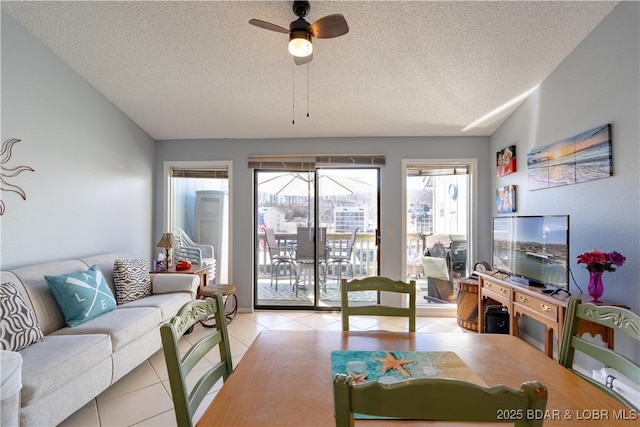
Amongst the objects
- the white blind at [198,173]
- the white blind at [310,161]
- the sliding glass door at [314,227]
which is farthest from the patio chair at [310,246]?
the white blind at [198,173]

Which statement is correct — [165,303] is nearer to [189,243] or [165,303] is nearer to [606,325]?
[189,243]

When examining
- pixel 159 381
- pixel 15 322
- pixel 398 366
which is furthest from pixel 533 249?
pixel 15 322

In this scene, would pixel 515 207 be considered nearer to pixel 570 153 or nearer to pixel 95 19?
pixel 570 153

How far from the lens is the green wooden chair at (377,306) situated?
1.68 m

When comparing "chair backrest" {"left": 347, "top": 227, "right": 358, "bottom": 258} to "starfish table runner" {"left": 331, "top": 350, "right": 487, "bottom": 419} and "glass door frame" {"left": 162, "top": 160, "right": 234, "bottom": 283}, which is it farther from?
"starfish table runner" {"left": 331, "top": 350, "right": 487, "bottom": 419}

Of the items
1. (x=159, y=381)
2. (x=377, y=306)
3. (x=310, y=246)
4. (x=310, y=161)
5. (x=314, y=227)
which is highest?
(x=310, y=161)

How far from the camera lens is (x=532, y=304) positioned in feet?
8.23

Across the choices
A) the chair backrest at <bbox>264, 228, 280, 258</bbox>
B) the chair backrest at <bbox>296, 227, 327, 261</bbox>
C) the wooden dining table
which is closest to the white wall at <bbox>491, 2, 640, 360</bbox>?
the wooden dining table

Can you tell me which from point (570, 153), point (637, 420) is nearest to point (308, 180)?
point (570, 153)

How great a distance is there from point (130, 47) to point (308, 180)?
236 centimetres

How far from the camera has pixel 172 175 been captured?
4.34 metres

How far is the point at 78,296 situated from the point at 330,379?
230 cm

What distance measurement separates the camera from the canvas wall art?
87.8 inches

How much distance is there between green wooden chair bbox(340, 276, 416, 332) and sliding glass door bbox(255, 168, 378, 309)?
2448 millimetres
